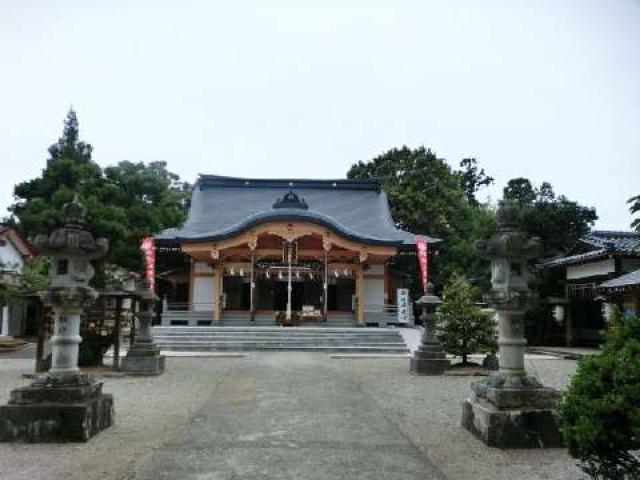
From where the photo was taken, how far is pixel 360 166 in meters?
41.0

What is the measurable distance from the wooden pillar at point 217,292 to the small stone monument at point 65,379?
1830 cm

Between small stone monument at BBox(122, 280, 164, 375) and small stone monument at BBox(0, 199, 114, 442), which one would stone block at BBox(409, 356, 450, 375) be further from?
small stone monument at BBox(0, 199, 114, 442)

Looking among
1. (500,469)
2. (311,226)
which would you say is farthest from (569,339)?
(500,469)

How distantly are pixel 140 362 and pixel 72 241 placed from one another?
643 cm

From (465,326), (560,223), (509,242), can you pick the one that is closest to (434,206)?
(560,223)

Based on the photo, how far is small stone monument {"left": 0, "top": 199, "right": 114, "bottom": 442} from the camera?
616 centimetres

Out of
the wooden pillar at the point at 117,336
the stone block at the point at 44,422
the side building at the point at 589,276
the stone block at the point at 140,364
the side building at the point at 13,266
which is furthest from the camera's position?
the side building at the point at 13,266

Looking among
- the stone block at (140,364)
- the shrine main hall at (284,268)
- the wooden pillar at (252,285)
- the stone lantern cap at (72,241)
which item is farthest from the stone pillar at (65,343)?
the wooden pillar at (252,285)

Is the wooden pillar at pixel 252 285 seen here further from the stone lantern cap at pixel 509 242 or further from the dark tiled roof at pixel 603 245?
the stone lantern cap at pixel 509 242

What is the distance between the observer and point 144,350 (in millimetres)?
12664

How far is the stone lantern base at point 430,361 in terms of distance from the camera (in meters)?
13.1

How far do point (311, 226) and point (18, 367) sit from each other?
13.8 metres

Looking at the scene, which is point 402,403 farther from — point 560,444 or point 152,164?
point 152,164

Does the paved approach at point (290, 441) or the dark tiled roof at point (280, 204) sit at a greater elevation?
the dark tiled roof at point (280, 204)
